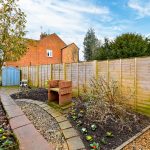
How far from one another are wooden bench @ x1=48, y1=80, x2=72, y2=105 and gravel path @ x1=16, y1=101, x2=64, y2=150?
735 millimetres

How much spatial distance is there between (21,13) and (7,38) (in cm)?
111

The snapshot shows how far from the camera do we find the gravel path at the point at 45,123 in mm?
4480

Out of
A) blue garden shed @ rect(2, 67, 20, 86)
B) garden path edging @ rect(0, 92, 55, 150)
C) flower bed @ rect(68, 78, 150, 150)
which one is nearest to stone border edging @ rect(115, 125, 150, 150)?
flower bed @ rect(68, 78, 150, 150)

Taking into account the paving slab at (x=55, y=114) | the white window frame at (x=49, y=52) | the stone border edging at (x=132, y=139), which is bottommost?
the stone border edging at (x=132, y=139)

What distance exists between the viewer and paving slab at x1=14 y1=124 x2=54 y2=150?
3.75 meters

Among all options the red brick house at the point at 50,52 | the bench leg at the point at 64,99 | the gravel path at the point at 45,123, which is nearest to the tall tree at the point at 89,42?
the red brick house at the point at 50,52

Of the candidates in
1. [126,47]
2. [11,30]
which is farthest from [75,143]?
[126,47]

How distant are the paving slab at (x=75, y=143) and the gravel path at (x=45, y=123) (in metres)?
0.17

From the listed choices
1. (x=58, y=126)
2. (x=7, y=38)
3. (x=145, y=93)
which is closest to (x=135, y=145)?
(x=58, y=126)

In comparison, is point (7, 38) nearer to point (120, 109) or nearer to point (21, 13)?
point (21, 13)

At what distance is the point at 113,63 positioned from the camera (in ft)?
24.6

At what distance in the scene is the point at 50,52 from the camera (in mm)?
29047

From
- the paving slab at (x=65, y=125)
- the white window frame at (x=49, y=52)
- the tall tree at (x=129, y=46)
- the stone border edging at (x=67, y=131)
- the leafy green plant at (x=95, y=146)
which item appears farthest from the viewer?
the white window frame at (x=49, y=52)

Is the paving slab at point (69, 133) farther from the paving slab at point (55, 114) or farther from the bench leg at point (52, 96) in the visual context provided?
the bench leg at point (52, 96)
